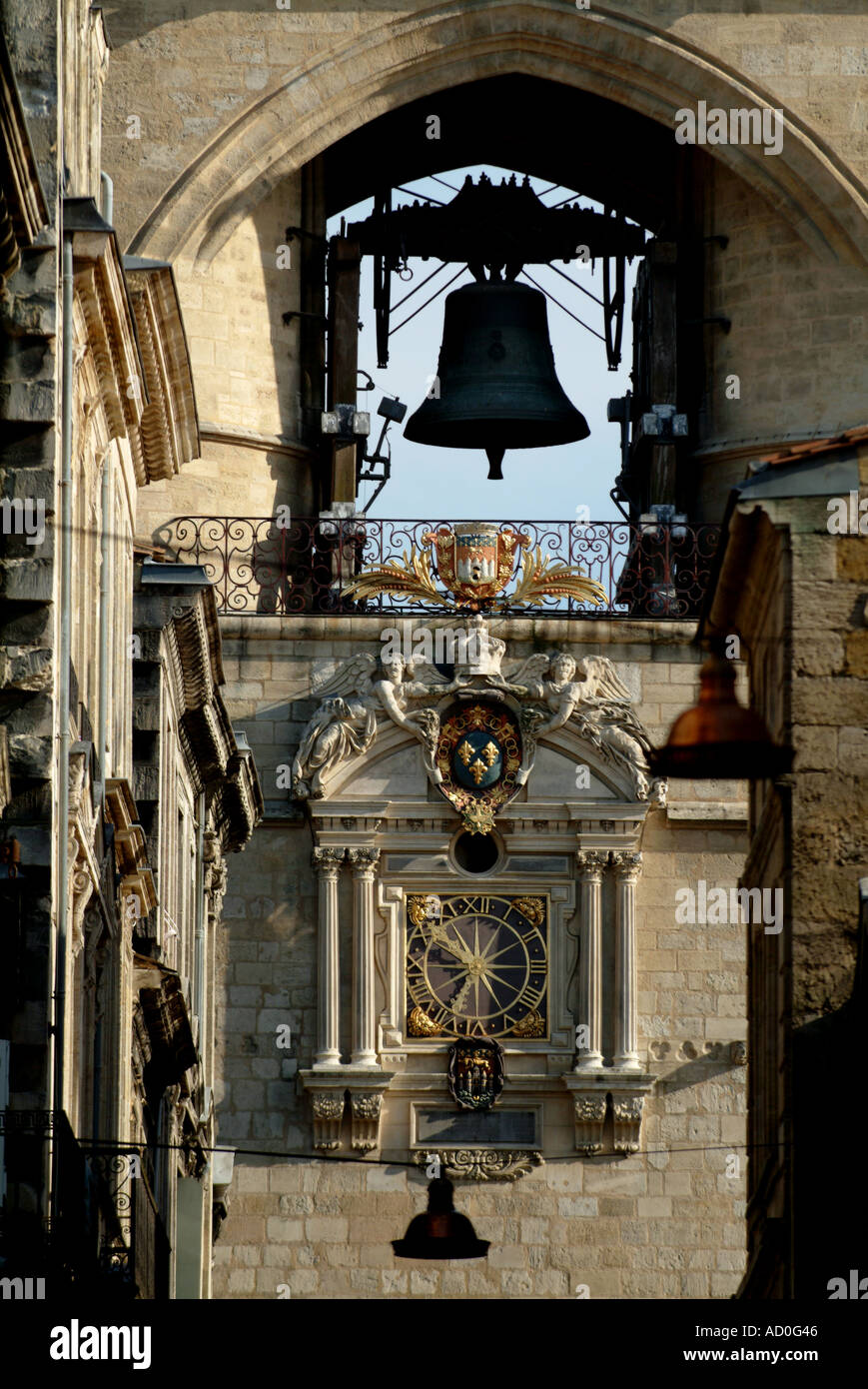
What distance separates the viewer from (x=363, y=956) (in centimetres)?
3531

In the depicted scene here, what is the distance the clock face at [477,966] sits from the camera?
3541 centimetres

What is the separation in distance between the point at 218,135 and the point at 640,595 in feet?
16.9

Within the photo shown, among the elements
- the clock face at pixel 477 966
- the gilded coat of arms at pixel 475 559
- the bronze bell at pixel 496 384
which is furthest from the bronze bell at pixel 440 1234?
the bronze bell at pixel 496 384

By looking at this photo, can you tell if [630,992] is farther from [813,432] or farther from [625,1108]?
[813,432]

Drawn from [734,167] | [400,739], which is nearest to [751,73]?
[734,167]

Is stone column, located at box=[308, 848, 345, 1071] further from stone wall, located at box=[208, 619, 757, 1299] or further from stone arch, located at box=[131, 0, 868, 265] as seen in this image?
stone arch, located at box=[131, 0, 868, 265]

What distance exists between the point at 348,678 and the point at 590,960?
9.89ft

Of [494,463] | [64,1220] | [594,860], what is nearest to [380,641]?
[494,463]

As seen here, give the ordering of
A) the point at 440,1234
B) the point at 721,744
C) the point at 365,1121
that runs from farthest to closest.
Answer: the point at 365,1121, the point at 440,1234, the point at 721,744

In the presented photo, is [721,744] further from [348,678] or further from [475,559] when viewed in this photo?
[475,559]

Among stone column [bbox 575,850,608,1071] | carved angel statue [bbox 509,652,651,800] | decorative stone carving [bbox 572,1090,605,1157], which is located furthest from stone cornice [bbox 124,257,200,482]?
decorative stone carving [bbox 572,1090,605,1157]

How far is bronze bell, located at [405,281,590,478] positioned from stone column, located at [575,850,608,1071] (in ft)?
11.8

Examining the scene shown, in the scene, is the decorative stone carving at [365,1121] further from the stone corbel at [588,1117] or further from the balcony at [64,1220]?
the balcony at [64,1220]

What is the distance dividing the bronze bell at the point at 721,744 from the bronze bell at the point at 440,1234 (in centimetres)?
694
